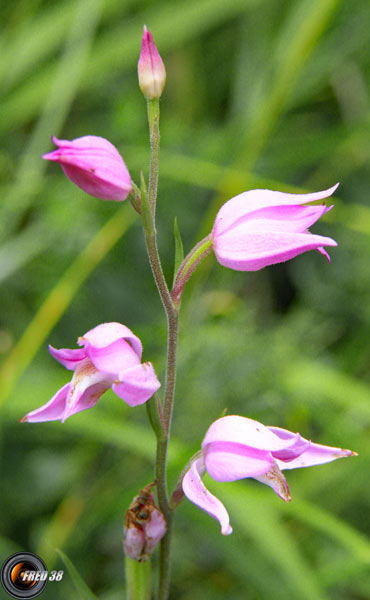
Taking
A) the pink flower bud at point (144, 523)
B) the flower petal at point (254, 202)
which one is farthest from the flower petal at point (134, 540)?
the flower petal at point (254, 202)

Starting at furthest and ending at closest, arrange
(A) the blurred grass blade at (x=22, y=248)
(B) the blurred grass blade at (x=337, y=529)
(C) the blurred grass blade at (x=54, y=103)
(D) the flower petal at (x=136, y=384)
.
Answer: (C) the blurred grass blade at (x=54, y=103) < (A) the blurred grass blade at (x=22, y=248) < (B) the blurred grass blade at (x=337, y=529) < (D) the flower petal at (x=136, y=384)

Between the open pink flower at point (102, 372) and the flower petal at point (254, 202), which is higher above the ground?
the flower petal at point (254, 202)

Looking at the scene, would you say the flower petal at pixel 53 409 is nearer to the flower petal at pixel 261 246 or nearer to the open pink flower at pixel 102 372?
the open pink flower at pixel 102 372

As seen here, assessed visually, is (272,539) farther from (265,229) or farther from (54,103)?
(54,103)

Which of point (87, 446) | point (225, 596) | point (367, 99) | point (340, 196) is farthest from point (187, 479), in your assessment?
point (367, 99)

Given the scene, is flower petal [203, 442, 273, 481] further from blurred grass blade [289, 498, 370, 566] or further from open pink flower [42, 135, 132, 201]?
blurred grass blade [289, 498, 370, 566]

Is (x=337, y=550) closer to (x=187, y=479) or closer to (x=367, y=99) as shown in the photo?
(x=187, y=479)

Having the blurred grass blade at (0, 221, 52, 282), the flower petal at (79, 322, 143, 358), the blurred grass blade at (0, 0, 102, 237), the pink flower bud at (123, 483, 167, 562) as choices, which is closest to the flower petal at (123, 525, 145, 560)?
the pink flower bud at (123, 483, 167, 562)
